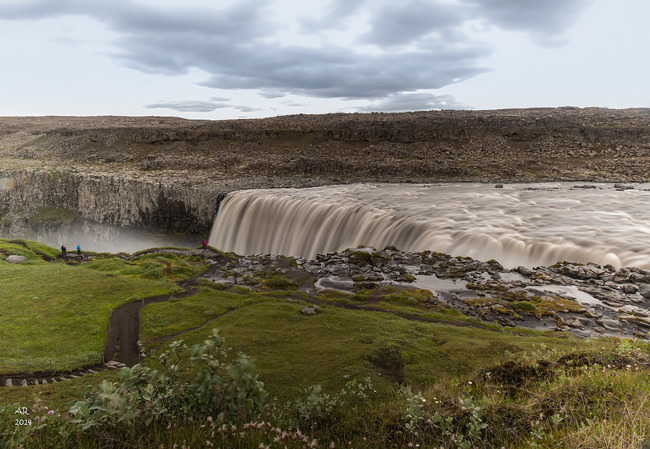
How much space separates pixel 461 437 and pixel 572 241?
1018 inches

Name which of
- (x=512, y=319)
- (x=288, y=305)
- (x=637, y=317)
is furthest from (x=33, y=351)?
(x=637, y=317)

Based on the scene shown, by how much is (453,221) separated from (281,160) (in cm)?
4265

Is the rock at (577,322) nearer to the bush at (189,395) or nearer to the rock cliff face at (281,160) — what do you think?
the bush at (189,395)

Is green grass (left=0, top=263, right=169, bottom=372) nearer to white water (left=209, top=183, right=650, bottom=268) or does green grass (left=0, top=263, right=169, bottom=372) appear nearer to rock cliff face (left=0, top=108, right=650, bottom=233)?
white water (left=209, top=183, right=650, bottom=268)

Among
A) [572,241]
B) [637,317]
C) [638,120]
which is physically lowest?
[637,317]

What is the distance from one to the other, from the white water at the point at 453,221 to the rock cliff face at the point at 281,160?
894 centimetres

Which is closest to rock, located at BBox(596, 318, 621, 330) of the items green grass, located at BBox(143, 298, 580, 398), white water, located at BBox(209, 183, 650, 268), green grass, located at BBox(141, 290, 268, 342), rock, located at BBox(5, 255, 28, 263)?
green grass, located at BBox(143, 298, 580, 398)

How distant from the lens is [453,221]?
1261 inches

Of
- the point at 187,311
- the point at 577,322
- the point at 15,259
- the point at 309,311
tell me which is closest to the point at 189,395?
the point at 309,311

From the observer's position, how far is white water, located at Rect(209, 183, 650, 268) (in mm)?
25469

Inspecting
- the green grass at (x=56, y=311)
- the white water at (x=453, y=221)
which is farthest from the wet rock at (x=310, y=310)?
the white water at (x=453, y=221)

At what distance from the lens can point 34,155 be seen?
83688mm

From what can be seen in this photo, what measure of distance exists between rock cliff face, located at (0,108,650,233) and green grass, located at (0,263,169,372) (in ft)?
94.9

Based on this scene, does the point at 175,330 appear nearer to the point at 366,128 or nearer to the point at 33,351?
the point at 33,351
